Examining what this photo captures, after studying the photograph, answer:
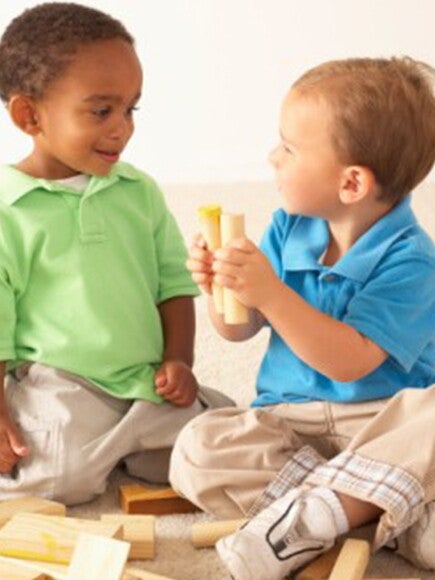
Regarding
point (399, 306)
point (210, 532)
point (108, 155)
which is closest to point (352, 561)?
point (210, 532)

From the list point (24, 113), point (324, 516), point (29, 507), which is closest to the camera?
point (324, 516)

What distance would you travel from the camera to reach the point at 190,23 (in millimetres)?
2836

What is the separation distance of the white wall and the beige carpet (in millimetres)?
104

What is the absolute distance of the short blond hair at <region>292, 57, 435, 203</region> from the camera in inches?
55.2

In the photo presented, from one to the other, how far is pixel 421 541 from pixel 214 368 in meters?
0.58

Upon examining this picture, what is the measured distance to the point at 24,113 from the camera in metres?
1.54

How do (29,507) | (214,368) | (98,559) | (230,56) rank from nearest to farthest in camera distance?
(98,559) → (29,507) → (214,368) → (230,56)

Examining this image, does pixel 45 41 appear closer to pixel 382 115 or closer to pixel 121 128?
pixel 121 128

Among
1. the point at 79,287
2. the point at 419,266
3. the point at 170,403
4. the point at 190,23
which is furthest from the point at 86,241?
the point at 190,23

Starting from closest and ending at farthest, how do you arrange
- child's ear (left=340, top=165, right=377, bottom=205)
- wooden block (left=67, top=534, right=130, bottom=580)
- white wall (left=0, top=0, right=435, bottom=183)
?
wooden block (left=67, top=534, right=130, bottom=580) → child's ear (left=340, top=165, right=377, bottom=205) → white wall (left=0, top=0, right=435, bottom=183)

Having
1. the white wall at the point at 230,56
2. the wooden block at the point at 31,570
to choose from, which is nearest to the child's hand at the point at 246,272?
the wooden block at the point at 31,570

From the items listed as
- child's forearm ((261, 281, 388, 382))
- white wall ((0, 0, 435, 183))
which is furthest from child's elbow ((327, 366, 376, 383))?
white wall ((0, 0, 435, 183))

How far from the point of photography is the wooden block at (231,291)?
1.37m

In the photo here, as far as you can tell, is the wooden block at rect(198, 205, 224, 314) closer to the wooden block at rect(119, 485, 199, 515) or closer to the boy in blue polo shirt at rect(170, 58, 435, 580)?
the boy in blue polo shirt at rect(170, 58, 435, 580)
